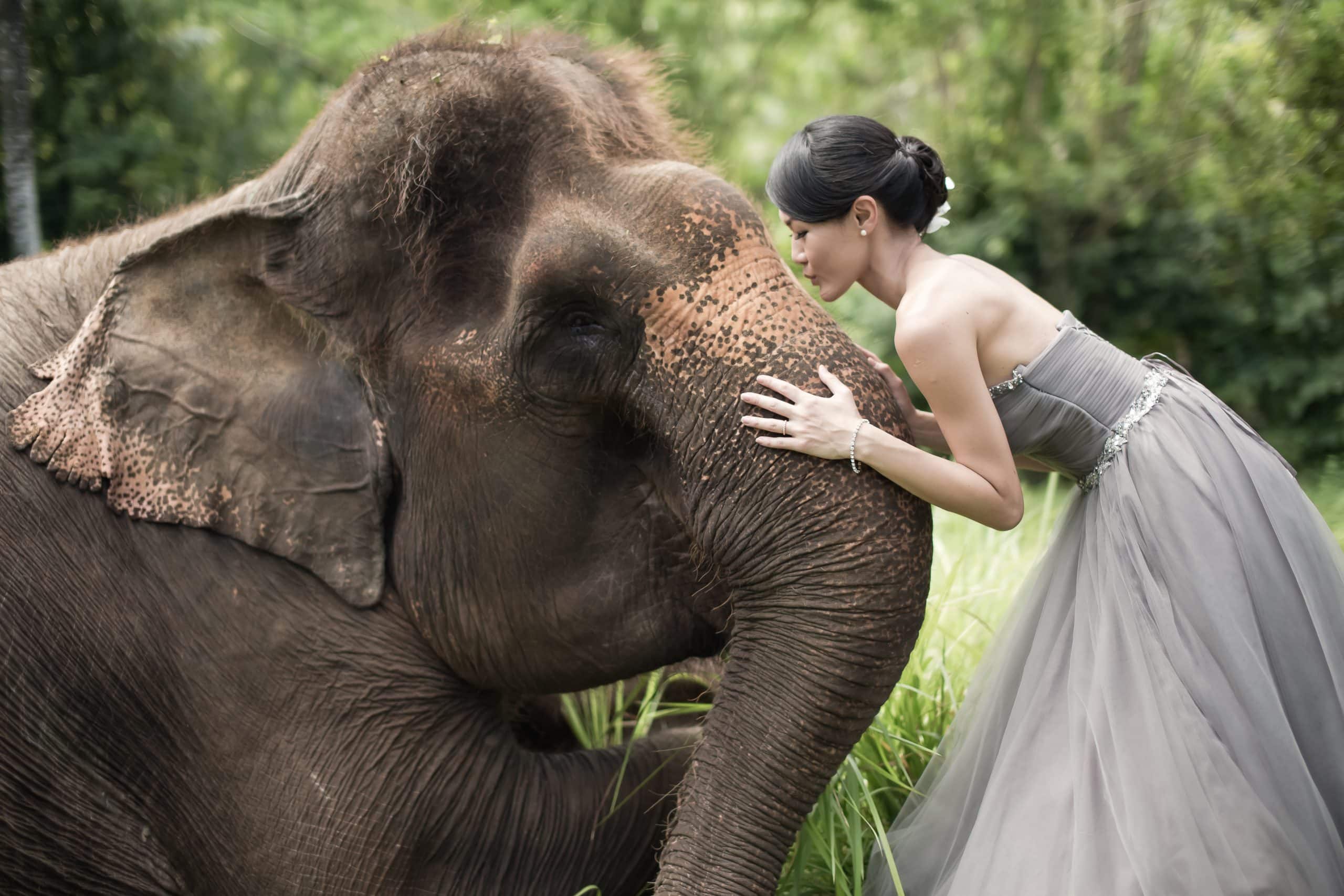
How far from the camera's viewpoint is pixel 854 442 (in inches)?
76.0

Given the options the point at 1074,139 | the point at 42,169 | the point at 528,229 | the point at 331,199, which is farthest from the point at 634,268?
the point at 1074,139

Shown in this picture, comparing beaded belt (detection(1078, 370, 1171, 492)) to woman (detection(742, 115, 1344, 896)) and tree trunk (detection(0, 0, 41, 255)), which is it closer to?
woman (detection(742, 115, 1344, 896))

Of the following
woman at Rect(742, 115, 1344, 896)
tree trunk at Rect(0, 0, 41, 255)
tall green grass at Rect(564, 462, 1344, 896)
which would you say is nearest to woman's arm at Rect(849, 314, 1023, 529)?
woman at Rect(742, 115, 1344, 896)

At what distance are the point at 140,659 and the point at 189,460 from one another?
1.24ft

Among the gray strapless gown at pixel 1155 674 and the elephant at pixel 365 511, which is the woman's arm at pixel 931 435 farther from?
the elephant at pixel 365 511

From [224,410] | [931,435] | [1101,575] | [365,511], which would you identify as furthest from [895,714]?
[224,410]

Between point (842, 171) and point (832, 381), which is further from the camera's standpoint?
point (842, 171)

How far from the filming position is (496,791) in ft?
7.71

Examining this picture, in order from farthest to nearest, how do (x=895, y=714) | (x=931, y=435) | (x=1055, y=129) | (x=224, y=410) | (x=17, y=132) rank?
1. (x=1055, y=129)
2. (x=17, y=132)
3. (x=895, y=714)
4. (x=931, y=435)
5. (x=224, y=410)

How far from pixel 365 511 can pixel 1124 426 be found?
4.63 feet

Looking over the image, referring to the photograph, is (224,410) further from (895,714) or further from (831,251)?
(895,714)

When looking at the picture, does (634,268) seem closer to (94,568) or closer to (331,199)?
(331,199)

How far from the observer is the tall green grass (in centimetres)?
260

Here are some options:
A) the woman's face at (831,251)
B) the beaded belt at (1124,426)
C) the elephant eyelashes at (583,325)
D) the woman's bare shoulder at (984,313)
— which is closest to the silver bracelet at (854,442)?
the woman's bare shoulder at (984,313)
